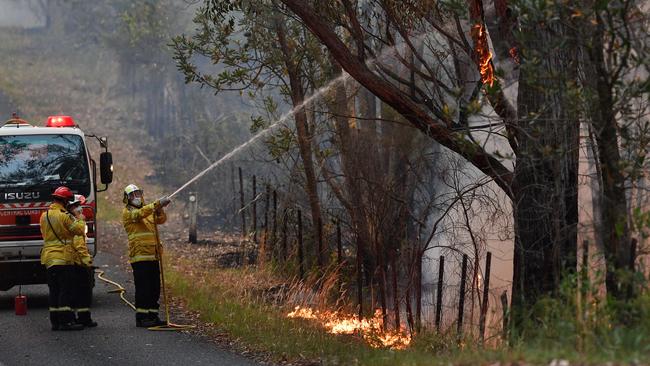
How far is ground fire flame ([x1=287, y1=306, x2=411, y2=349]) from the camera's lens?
39.8 feet

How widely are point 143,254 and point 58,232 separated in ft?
3.34

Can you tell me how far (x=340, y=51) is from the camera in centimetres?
1192

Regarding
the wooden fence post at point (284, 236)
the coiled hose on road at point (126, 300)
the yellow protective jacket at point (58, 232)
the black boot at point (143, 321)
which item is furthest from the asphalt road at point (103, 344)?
the wooden fence post at point (284, 236)

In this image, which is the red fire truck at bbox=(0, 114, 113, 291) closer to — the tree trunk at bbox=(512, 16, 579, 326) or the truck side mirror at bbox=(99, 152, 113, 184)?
the truck side mirror at bbox=(99, 152, 113, 184)

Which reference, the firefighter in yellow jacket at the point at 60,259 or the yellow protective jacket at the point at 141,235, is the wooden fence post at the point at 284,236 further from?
the firefighter in yellow jacket at the point at 60,259

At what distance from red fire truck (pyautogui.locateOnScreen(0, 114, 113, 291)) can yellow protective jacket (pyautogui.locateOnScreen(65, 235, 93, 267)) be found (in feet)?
5.37

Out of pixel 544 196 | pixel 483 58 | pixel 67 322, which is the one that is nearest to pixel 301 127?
pixel 67 322

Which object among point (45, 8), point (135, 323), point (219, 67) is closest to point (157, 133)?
point (219, 67)

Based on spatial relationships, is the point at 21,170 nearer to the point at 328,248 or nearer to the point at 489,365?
the point at 328,248

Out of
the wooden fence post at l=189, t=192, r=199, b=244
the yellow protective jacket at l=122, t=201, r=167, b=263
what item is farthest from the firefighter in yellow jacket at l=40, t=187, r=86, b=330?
the wooden fence post at l=189, t=192, r=199, b=244

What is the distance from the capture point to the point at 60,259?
522 inches

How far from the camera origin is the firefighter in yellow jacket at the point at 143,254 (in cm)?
1326

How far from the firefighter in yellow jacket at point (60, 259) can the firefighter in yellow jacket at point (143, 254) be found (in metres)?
0.59

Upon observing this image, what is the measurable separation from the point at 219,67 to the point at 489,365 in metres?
51.0
